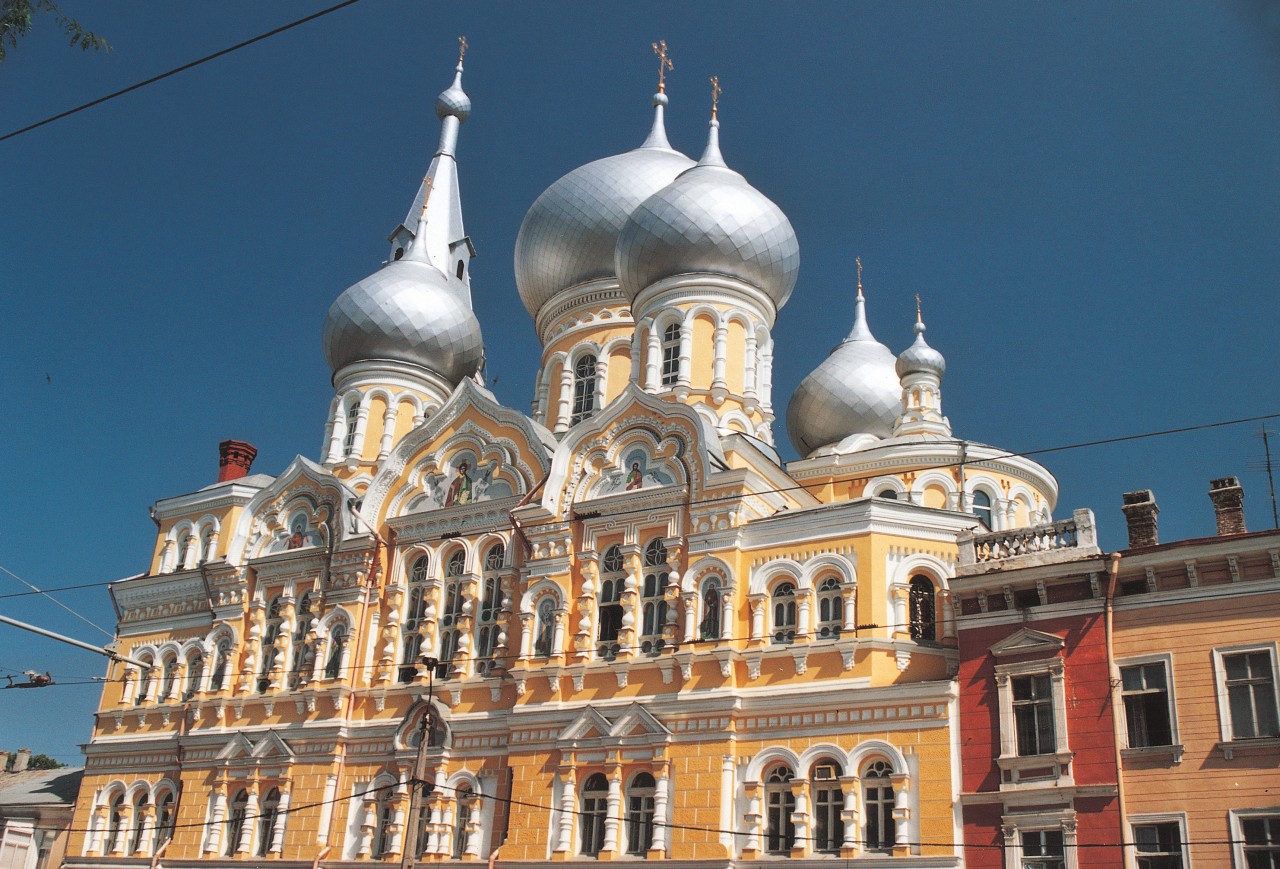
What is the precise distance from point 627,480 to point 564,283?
10.3 m

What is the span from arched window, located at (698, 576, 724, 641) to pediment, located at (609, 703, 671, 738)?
5.60 ft

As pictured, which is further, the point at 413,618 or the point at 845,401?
the point at 845,401

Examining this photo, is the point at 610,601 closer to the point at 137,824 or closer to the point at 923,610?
the point at 923,610

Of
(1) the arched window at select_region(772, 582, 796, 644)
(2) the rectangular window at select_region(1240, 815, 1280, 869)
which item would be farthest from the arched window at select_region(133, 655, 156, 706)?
(2) the rectangular window at select_region(1240, 815, 1280, 869)

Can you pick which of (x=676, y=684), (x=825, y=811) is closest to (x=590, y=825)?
(x=676, y=684)

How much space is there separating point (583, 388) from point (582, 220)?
4.62 metres

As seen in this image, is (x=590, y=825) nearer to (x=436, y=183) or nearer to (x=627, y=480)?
(x=627, y=480)

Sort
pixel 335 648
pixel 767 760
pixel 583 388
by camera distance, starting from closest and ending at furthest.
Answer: pixel 767 760
pixel 335 648
pixel 583 388

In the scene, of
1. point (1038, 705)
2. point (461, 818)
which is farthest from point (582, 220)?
point (1038, 705)

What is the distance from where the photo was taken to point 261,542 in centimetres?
3119

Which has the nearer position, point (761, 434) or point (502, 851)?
point (502, 851)

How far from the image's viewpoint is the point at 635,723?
77.7ft

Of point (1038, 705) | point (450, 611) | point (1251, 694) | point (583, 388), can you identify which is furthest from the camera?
point (583, 388)

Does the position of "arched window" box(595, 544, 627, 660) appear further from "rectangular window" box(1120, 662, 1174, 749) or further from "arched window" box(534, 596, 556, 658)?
"rectangular window" box(1120, 662, 1174, 749)
